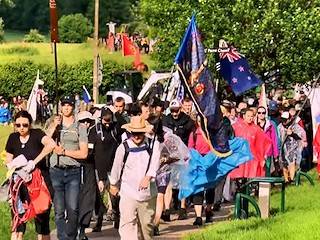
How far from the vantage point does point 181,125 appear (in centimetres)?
1474

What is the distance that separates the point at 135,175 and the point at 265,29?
17.8 metres

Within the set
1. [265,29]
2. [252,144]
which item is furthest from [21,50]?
[252,144]

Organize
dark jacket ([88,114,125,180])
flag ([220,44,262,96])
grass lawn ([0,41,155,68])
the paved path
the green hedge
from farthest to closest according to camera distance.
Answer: grass lawn ([0,41,155,68]) < the green hedge < flag ([220,44,262,96]) < dark jacket ([88,114,125,180]) < the paved path

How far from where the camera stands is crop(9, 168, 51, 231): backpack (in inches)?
435

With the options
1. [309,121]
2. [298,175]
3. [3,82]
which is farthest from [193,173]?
[3,82]

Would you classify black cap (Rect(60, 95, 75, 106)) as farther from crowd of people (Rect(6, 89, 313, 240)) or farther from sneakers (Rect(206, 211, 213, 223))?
sneakers (Rect(206, 211, 213, 223))

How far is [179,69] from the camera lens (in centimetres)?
1284

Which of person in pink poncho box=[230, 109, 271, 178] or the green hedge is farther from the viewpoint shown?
the green hedge

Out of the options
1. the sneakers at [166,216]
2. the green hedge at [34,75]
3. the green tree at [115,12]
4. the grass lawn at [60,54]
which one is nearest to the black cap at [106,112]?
the sneakers at [166,216]

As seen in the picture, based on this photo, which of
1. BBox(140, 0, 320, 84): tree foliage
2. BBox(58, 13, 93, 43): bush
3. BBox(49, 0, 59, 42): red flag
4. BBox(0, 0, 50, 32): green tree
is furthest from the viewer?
BBox(0, 0, 50, 32): green tree

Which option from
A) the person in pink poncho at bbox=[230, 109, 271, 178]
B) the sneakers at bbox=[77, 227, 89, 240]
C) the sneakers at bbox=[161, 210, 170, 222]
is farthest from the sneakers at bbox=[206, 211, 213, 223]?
the sneakers at bbox=[77, 227, 89, 240]

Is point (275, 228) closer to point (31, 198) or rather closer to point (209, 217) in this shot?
point (209, 217)

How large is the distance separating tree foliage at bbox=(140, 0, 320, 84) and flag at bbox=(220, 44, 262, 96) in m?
7.59

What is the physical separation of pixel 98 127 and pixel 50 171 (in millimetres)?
2060
